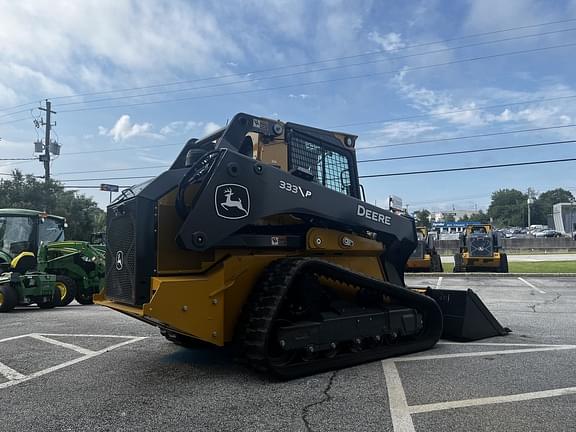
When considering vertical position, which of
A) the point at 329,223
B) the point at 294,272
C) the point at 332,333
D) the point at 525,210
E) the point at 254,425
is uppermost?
the point at 525,210

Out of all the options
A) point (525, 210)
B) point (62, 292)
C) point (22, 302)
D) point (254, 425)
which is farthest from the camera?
point (525, 210)

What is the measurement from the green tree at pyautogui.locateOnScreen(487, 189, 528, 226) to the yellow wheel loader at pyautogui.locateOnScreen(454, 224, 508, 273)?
388ft

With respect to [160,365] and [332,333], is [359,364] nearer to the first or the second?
[332,333]

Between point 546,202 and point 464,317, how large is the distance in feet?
478

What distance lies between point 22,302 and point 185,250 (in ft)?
26.0

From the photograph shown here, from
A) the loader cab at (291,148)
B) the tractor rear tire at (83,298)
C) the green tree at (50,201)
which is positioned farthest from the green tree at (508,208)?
the loader cab at (291,148)

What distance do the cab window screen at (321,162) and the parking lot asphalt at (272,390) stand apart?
7.62ft

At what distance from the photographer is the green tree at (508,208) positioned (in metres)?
131

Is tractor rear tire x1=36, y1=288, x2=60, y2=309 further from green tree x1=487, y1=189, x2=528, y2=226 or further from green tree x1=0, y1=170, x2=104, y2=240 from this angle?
green tree x1=487, y1=189, x2=528, y2=226

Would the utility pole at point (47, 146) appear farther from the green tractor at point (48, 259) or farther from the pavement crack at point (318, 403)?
the pavement crack at point (318, 403)

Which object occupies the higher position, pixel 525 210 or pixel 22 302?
pixel 525 210

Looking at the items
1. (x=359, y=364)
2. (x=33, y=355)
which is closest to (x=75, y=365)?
(x=33, y=355)

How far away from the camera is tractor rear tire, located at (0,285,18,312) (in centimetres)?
1088

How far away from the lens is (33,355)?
6270mm
